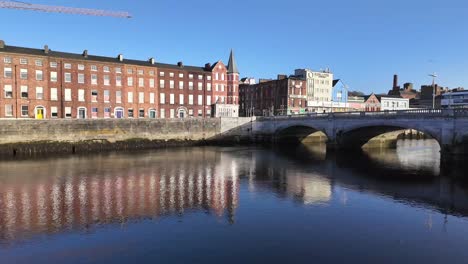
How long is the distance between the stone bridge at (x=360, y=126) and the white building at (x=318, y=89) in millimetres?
25695

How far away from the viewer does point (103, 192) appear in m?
25.9

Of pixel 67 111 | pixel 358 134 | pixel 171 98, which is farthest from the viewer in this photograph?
pixel 171 98

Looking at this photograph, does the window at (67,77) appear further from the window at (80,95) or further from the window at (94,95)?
the window at (94,95)

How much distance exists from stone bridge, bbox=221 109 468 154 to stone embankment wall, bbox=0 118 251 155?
18.7ft

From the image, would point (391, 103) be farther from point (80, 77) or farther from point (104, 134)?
point (80, 77)

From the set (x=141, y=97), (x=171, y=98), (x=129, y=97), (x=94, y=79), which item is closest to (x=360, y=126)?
(x=171, y=98)

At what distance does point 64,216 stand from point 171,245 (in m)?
8.13

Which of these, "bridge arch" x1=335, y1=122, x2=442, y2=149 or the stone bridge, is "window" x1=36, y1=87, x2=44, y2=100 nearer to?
the stone bridge

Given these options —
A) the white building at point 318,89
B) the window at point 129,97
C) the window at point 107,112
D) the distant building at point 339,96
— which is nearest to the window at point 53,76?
the window at point 107,112

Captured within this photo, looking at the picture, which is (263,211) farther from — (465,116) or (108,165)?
(465,116)

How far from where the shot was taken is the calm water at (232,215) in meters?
14.9

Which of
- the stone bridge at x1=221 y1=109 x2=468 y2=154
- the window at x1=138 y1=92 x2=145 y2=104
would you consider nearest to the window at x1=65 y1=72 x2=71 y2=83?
the window at x1=138 y1=92 x2=145 y2=104

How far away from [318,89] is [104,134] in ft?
210

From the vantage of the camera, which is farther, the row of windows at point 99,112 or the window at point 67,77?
the window at point 67,77
